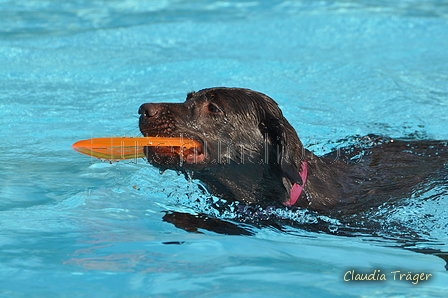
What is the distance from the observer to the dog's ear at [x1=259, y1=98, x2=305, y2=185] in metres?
4.59

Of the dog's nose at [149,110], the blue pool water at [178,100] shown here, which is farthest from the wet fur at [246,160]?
the blue pool water at [178,100]

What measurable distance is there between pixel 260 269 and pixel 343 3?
1258 centimetres

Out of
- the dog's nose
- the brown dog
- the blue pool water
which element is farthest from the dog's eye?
the blue pool water

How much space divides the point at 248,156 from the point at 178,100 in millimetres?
4437

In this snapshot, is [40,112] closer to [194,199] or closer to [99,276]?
[194,199]

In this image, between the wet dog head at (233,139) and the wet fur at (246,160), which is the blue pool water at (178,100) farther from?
the wet dog head at (233,139)

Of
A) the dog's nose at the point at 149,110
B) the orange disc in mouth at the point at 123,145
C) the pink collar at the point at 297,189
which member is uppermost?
the dog's nose at the point at 149,110

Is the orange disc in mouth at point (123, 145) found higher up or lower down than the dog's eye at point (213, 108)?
lower down

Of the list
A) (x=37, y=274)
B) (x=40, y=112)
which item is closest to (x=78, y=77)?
(x=40, y=112)

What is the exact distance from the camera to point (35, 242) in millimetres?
4281

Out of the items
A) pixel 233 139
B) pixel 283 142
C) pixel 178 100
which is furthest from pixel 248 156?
pixel 178 100

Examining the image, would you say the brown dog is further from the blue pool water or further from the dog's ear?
the blue pool water

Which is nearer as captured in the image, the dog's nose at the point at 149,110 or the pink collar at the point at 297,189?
the dog's nose at the point at 149,110

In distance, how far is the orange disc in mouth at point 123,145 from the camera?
452 cm
